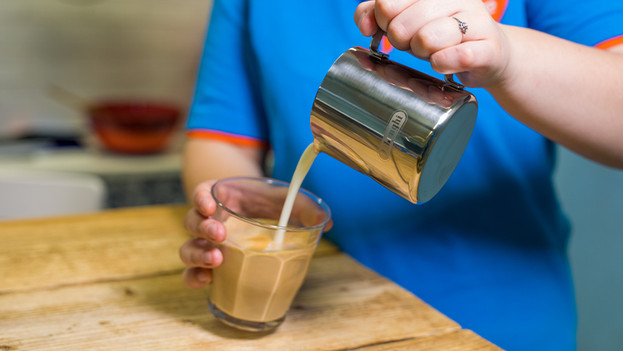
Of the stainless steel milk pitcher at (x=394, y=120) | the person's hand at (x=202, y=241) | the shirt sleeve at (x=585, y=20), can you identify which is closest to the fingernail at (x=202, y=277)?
the person's hand at (x=202, y=241)

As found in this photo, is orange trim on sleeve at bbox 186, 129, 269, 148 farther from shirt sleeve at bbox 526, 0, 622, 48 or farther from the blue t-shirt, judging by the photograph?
shirt sleeve at bbox 526, 0, 622, 48

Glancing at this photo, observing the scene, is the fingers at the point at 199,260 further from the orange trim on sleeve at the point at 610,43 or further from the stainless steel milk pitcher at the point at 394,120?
the orange trim on sleeve at the point at 610,43

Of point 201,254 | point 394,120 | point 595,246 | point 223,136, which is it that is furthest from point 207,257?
point 595,246

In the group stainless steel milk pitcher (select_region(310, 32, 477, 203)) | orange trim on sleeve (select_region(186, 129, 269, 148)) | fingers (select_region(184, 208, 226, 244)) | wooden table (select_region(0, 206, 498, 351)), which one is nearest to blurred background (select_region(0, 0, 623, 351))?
orange trim on sleeve (select_region(186, 129, 269, 148))

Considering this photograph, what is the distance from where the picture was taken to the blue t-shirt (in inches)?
33.0

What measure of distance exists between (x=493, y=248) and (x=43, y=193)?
1.04 meters

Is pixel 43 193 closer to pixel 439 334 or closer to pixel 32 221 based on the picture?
pixel 32 221

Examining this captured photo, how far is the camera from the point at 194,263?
2.05 feet

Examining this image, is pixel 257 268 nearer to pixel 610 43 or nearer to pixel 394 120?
pixel 394 120

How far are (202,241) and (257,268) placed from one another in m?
0.08

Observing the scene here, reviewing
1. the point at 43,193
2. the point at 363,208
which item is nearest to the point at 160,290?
the point at 363,208

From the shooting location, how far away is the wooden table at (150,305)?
0.58 m

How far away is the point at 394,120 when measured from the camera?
1.69 ft

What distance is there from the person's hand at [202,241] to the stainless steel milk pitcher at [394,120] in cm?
15
